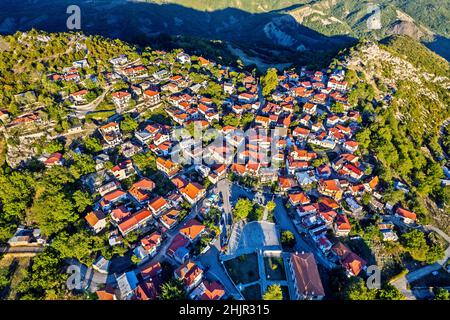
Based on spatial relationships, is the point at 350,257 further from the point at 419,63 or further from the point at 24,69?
the point at 419,63

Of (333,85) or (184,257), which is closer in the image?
(184,257)

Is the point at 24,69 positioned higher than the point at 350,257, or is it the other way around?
the point at 24,69

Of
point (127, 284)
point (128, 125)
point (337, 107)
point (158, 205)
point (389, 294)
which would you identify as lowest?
point (127, 284)

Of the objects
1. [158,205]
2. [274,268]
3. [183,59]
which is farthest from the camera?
[183,59]

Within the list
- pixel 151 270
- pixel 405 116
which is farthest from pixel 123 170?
pixel 405 116

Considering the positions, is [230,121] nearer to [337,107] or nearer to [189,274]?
[337,107]

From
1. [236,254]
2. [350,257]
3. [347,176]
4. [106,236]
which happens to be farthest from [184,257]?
[347,176]

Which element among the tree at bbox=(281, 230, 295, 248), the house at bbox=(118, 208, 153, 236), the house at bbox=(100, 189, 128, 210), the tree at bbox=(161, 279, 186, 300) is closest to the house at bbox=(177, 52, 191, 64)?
the house at bbox=(100, 189, 128, 210)
